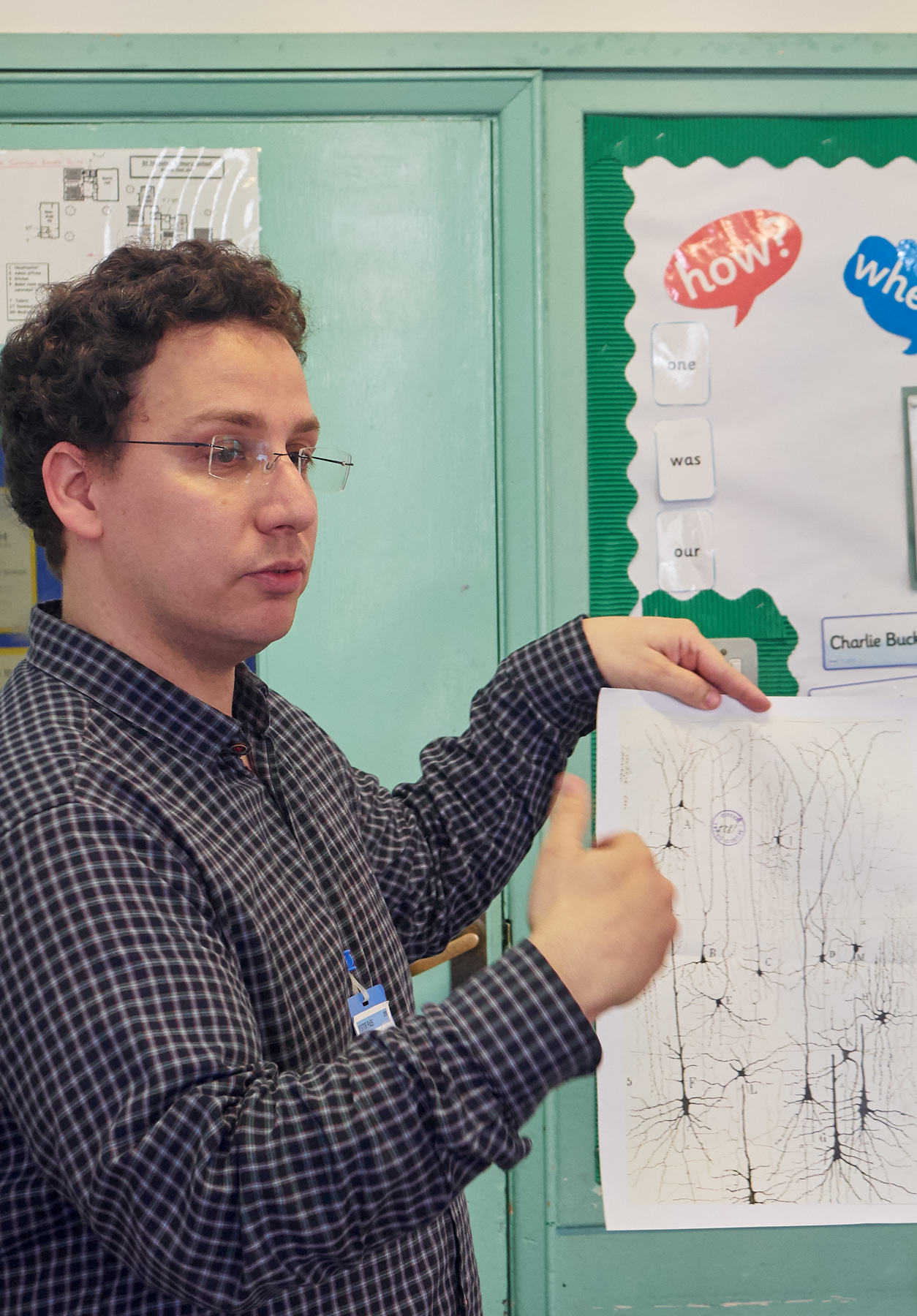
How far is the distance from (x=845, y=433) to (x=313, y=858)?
96 cm

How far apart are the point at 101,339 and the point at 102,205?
663 mm

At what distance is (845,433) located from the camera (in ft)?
4.56

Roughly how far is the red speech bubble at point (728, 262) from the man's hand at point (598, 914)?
3.00ft

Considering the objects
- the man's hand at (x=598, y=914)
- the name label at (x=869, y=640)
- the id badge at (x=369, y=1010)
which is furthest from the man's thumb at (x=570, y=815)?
the name label at (x=869, y=640)

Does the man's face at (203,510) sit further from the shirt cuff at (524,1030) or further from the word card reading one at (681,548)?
the word card reading one at (681,548)

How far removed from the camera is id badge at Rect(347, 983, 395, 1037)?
807 millimetres

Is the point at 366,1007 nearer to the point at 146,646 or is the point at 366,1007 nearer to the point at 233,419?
the point at 146,646

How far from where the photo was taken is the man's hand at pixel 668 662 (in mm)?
987

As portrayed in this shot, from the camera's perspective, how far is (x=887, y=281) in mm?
1391

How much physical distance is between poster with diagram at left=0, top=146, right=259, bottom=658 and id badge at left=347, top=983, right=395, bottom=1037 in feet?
3.30

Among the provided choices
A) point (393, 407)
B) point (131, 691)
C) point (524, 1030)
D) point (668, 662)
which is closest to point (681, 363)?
point (393, 407)

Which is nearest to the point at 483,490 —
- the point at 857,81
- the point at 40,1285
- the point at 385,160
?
the point at 385,160

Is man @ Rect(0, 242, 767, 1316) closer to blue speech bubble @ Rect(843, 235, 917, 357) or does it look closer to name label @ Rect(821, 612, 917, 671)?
name label @ Rect(821, 612, 917, 671)

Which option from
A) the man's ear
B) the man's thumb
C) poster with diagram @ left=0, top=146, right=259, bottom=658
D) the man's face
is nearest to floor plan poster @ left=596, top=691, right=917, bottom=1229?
the man's thumb
